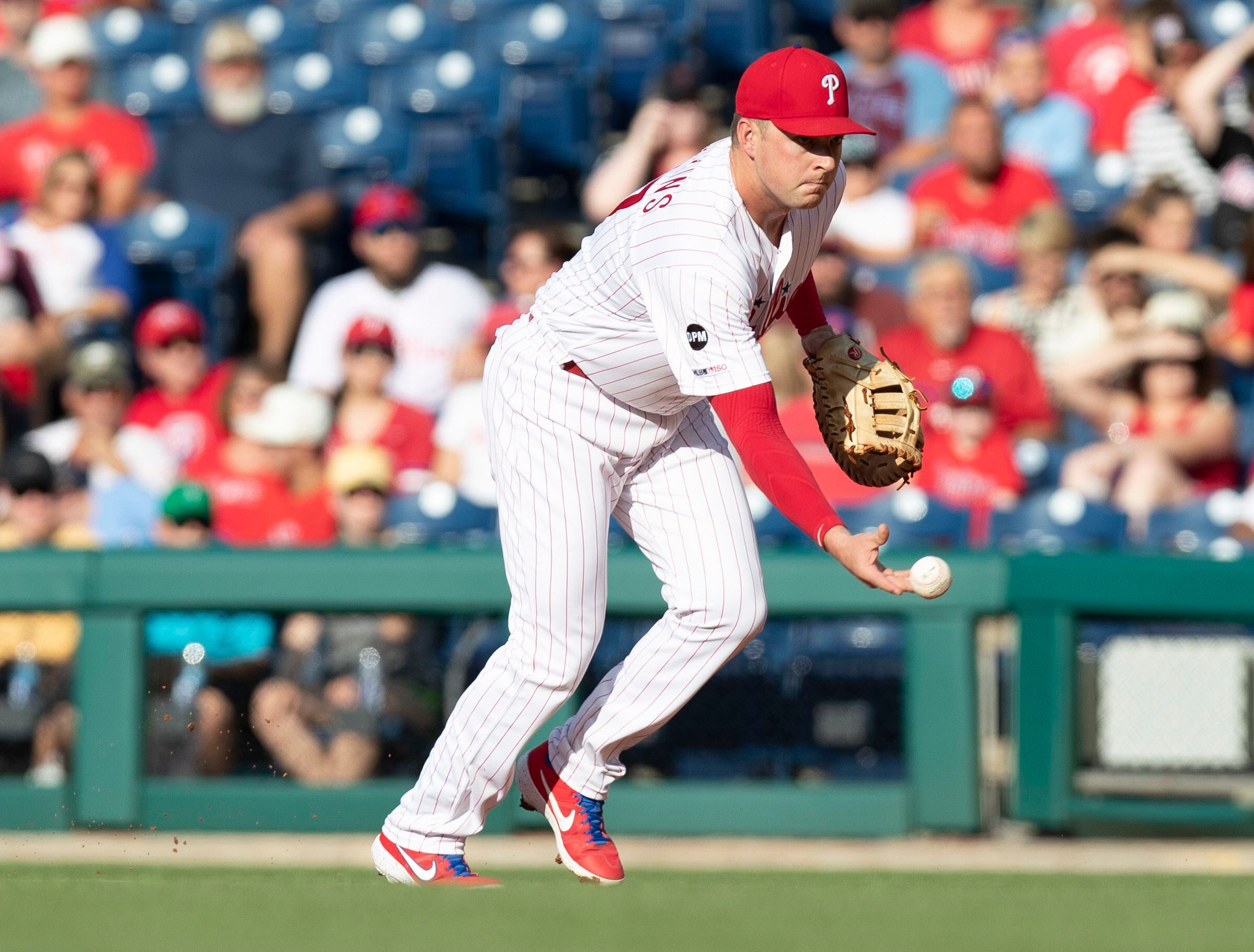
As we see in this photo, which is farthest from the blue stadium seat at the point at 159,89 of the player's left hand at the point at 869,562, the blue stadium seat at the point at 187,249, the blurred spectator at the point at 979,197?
the player's left hand at the point at 869,562

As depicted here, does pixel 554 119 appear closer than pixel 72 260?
No

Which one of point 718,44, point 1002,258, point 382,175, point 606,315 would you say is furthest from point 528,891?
point 718,44

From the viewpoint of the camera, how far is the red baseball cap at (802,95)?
10.3 ft

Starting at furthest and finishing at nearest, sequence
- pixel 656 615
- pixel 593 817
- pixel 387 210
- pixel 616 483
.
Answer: pixel 387 210
pixel 656 615
pixel 593 817
pixel 616 483

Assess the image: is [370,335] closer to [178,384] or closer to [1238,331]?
[178,384]

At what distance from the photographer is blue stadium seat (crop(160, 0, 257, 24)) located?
9484mm

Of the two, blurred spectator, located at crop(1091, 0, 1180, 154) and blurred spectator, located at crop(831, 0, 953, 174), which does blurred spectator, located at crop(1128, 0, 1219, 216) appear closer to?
blurred spectator, located at crop(1091, 0, 1180, 154)

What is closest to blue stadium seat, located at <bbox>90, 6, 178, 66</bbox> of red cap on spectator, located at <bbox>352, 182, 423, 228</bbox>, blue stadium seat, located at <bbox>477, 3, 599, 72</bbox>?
blue stadium seat, located at <bbox>477, 3, 599, 72</bbox>

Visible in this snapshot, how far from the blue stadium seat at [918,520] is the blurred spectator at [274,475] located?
1.95 m

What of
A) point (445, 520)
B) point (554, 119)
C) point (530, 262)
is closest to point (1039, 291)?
point (530, 262)

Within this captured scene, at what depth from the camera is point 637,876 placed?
176 inches

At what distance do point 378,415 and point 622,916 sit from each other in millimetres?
3950

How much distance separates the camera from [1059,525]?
605 cm

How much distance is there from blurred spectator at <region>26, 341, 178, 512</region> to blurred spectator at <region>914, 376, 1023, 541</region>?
2.93 m
